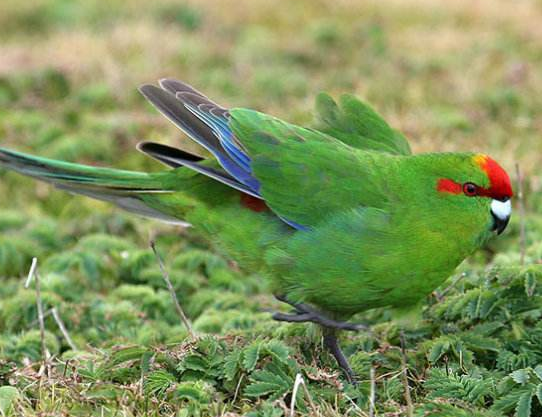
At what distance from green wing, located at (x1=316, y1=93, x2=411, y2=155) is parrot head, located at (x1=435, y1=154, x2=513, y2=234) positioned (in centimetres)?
54

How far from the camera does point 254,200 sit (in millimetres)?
4301

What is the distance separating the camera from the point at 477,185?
3.97 metres

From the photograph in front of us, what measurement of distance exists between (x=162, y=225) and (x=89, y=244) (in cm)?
61

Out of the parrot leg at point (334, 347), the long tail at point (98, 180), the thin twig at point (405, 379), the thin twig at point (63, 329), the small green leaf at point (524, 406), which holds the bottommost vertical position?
the thin twig at point (63, 329)

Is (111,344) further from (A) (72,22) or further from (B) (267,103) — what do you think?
(A) (72,22)

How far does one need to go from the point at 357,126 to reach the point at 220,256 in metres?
1.53

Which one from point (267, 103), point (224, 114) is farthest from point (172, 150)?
point (267, 103)

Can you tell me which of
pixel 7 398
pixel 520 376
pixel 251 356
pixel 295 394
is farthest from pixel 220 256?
pixel 520 376

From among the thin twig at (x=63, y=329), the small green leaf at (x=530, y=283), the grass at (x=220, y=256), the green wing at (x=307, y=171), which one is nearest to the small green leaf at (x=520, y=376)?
the grass at (x=220, y=256)

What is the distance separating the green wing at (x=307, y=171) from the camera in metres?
4.05

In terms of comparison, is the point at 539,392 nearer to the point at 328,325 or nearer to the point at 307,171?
the point at 328,325

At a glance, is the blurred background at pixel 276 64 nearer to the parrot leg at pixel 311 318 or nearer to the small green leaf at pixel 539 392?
the parrot leg at pixel 311 318

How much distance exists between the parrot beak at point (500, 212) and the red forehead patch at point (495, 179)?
3cm

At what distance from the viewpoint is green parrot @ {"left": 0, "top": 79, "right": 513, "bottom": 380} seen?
3904 millimetres
